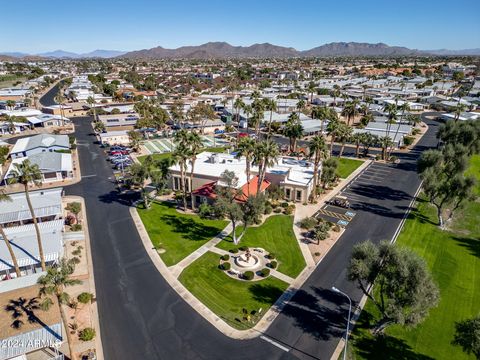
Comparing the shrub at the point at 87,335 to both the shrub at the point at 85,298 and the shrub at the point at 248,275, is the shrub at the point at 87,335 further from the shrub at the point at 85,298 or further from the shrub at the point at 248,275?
the shrub at the point at 248,275

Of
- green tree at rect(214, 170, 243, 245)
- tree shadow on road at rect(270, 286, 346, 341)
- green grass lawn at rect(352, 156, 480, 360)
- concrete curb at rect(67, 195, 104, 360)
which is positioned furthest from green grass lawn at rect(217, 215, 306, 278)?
concrete curb at rect(67, 195, 104, 360)

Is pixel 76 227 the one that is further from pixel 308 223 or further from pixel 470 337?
pixel 470 337

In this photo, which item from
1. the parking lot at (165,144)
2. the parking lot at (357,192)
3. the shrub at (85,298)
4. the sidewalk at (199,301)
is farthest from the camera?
the parking lot at (165,144)

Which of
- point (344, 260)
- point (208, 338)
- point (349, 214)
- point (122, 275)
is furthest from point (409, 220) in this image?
point (122, 275)

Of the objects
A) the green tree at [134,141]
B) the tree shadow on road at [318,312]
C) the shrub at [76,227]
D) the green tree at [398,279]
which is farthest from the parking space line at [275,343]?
the green tree at [134,141]

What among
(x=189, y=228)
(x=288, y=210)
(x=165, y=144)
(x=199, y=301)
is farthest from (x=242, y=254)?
(x=165, y=144)
